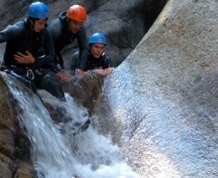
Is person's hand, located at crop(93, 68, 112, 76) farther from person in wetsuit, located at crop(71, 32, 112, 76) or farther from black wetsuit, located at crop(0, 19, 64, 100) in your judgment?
black wetsuit, located at crop(0, 19, 64, 100)

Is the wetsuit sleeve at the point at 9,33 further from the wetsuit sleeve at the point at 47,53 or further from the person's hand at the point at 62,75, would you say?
the person's hand at the point at 62,75

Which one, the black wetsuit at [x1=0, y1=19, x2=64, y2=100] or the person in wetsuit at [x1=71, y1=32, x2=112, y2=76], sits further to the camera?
the person in wetsuit at [x1=71, y1=32, x2=112, y2=76]

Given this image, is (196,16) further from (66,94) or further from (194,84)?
(66,94)

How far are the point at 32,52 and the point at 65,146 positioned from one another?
1551mm

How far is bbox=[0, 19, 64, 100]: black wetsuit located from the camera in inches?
263

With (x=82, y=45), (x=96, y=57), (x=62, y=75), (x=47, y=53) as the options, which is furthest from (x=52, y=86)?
(x=96, y=57)

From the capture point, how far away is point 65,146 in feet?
20.3

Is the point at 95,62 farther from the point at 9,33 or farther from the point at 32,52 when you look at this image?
the point at 9,33

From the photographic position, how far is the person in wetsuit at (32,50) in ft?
21.8

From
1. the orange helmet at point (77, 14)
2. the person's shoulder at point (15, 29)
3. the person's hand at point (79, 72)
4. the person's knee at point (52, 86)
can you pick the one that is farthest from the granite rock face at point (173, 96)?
the person's shoulder at point (15, 29)

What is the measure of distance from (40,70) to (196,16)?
247cm

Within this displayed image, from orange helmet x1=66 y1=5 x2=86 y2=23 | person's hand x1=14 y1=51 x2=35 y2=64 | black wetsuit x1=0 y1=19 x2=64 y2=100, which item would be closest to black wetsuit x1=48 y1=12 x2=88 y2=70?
orange helmet x1=66 y1=5 x2=86 y2=23

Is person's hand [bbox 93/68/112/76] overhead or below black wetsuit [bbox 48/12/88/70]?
below

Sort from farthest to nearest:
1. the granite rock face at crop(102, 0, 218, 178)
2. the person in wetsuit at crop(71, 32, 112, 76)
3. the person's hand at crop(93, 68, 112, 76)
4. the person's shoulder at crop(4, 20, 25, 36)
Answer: the person in wetsuit at crop(71, 32, 112, 76), the person's hand at crop(93, 68, 112, 76), the person's shoulder at crop(4, 20, 25, 36), the granite rock face at crop(102, 0, 218, 178)
